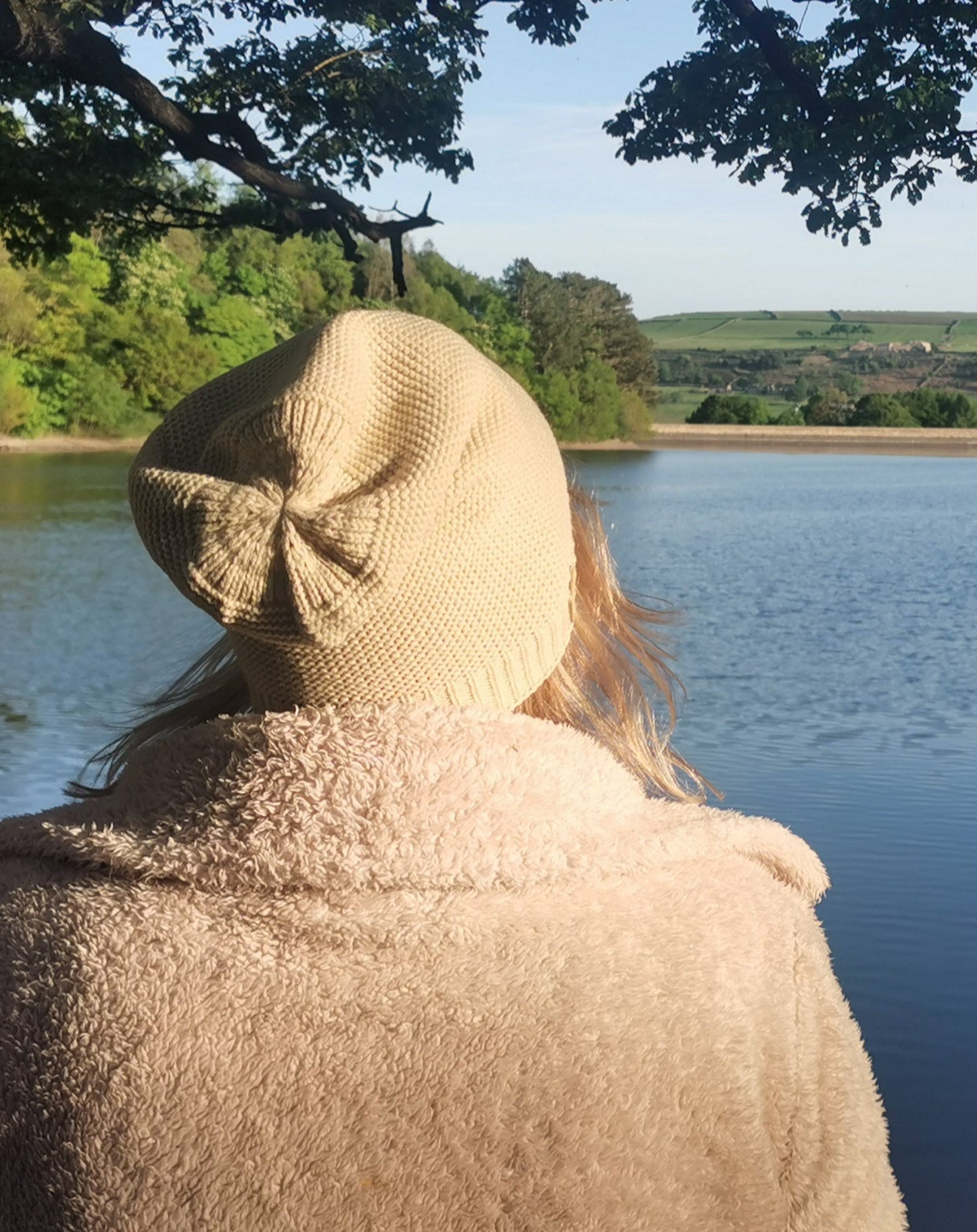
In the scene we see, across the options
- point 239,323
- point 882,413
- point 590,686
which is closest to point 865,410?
point 882,413

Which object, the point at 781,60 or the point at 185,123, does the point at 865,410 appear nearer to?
the point at 781,60

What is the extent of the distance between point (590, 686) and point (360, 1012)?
271mm

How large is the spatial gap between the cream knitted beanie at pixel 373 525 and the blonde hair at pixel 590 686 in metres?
0.10

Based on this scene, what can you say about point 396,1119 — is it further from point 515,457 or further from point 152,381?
point 152,381

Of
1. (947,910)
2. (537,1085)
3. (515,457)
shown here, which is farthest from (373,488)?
(947,910)

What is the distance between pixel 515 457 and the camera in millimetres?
644

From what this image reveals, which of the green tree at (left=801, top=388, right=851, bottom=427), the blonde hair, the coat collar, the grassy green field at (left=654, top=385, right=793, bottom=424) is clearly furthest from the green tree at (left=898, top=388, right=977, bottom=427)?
the coat collar

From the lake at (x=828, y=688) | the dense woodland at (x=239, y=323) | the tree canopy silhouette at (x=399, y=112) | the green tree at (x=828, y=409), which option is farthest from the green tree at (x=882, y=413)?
the tree canopy silhouette at (x=399, y=112)

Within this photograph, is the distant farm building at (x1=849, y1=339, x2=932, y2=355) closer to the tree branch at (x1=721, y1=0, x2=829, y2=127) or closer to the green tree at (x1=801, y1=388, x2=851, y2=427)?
the green tree at (x1=801, y1=388, x2=851, y2=427)

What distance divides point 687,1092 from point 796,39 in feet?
13.2

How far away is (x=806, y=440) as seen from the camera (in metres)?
13.2

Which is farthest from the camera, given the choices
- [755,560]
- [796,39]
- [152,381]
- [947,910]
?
[152,381]

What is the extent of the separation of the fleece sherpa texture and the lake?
0.47 meters

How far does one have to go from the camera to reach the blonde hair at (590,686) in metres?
0.77
